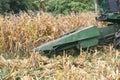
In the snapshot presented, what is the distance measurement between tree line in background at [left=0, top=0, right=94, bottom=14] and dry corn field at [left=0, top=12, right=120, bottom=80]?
10.1m

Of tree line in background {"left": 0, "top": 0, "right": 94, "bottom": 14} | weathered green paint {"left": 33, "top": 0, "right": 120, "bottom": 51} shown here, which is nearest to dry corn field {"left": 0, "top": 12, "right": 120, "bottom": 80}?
weathered green paint {"left": 33, "top": 0, "right": 120, "bottom": 51}

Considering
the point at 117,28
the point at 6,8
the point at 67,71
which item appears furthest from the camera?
the point at 6,8

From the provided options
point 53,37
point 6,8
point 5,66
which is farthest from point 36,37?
point 6,8

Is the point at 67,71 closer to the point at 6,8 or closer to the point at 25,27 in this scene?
the point at 25,27

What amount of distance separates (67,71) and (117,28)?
3174mm

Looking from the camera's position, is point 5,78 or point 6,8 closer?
point 5,78

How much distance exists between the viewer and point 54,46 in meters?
7.31

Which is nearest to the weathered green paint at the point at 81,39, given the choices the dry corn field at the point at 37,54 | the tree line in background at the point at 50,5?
the dry corn field at the point at 37,54

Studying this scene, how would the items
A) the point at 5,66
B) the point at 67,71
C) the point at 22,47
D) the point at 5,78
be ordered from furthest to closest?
the point at 22,47 < the point at 5,66 < the point at 5,78 < the point at 67,71

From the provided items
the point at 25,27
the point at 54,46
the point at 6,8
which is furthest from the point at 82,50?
the point at 6,8

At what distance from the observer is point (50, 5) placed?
25.3 metres

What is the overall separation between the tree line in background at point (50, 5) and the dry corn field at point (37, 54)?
33.0 feet

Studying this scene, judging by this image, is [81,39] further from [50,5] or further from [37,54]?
[50,5]

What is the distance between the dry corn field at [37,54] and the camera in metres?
6.06
